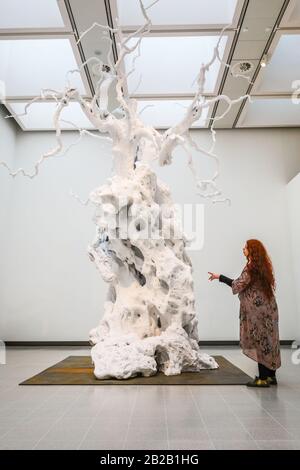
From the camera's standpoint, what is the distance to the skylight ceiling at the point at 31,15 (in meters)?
5.41

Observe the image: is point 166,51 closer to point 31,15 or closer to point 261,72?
point 261,72

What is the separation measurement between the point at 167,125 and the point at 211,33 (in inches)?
115

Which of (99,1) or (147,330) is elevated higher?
(99,1)

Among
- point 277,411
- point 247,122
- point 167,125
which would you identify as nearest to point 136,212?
point 277,411

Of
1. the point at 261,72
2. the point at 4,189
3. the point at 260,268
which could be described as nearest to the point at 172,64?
the point at 261,72

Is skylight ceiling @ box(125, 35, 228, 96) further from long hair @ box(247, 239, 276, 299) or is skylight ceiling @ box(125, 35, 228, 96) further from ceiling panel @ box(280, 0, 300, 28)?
long hair @ box(247, 239, 276, 299)

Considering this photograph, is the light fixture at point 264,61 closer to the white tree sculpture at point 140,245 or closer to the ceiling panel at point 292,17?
the ceiling panel at point 292,17

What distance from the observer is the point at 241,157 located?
855 centimetres

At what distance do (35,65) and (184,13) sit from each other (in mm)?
3150

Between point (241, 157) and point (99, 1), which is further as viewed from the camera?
point (241, 157)

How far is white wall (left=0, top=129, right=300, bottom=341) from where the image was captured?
7.75 m

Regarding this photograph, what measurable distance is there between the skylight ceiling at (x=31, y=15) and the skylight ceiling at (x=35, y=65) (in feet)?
3.94

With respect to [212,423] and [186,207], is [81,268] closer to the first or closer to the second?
[186,207]

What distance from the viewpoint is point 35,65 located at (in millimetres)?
6941
